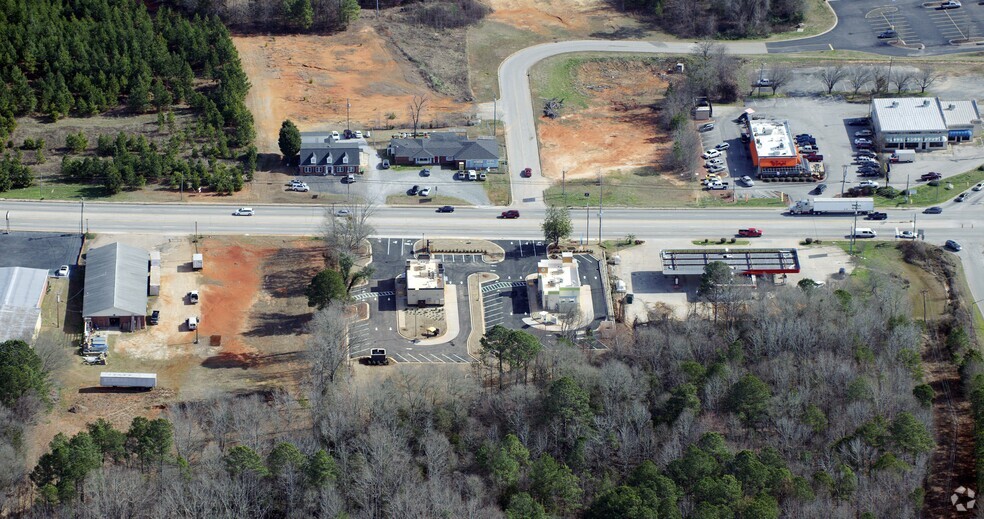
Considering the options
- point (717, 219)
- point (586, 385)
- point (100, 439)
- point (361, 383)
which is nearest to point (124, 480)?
point (100, 439)

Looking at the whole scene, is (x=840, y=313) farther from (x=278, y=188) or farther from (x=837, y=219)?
(x=278, y=188)

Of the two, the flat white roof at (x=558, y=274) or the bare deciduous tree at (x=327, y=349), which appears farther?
the flat white roof at (x=558, y=274)

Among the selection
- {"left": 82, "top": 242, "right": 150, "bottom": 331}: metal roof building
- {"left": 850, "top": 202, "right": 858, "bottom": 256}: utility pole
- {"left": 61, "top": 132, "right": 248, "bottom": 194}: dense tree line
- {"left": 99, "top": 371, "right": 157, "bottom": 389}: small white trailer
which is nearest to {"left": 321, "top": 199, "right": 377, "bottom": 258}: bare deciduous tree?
{"left": 61, "top": 132, "right": 248, "bottom": 194}: dense tree line

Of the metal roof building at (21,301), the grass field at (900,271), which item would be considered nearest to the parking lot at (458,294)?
the grass field at (900,271)

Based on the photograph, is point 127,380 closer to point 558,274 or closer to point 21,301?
point 21,301

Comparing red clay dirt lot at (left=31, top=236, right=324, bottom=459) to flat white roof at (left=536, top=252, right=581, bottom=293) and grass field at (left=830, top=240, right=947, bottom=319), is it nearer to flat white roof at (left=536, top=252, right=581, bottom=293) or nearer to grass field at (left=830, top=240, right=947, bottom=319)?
flat white roof at (left=536, top=252, right=581, bottom=293)

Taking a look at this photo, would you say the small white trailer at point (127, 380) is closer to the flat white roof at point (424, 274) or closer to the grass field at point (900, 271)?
the flat white roof at point (424, 274)

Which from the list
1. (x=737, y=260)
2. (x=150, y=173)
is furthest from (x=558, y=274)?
(x=150, y=173)
